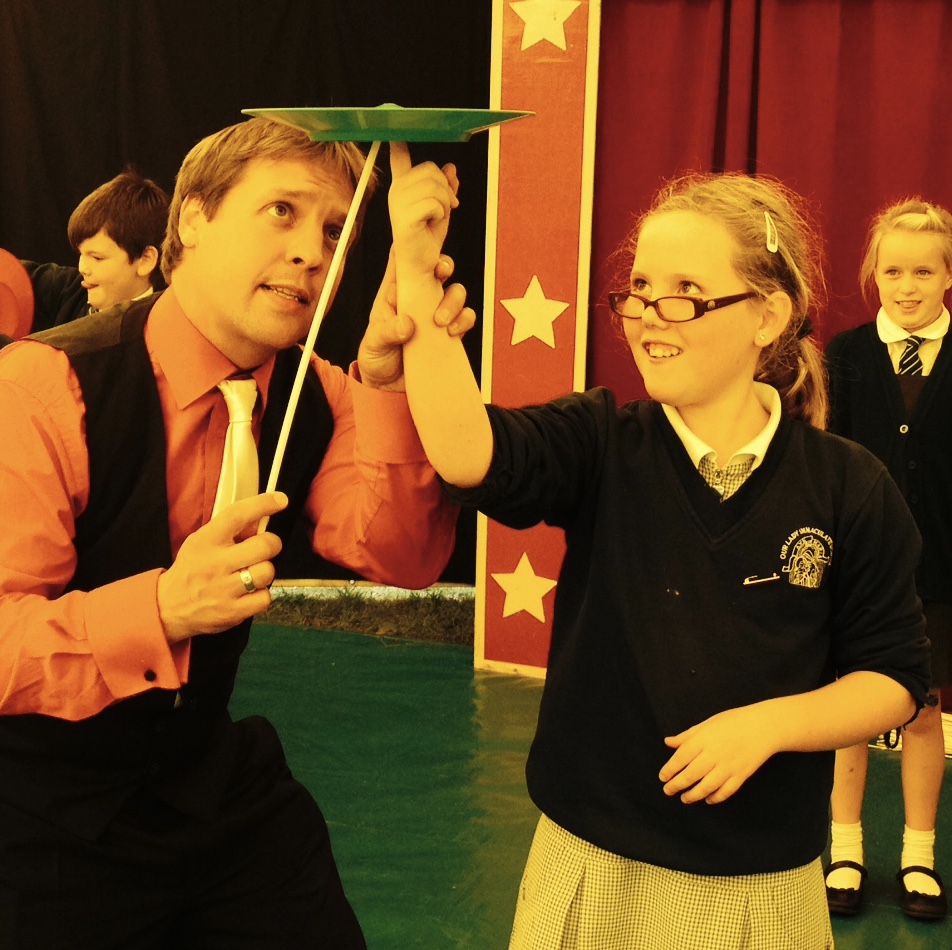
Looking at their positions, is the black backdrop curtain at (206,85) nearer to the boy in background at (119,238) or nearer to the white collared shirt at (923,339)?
the boy in background at (119,238)

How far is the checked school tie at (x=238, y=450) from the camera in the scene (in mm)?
1648

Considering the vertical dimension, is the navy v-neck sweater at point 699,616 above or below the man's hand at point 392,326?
below

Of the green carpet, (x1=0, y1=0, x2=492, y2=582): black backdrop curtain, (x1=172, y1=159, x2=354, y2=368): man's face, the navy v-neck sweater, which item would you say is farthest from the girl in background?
(x1=0, y1=0, x2=492, y2=582): black backdrop curtain

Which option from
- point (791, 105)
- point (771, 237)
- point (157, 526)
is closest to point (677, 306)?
point (771, 237)

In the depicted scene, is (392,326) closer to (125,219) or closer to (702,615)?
(702,615)

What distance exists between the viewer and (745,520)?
1684mm

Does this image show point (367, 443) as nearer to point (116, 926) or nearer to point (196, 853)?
point (196, 853)

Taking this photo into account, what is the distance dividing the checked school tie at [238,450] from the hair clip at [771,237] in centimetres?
73

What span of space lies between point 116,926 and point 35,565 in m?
A: 0.49

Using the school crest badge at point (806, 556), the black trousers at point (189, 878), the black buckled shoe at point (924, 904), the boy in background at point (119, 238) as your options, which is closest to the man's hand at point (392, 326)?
the school crest badge at point (806, 556)

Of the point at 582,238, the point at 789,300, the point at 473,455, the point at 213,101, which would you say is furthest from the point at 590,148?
the point at 473,455

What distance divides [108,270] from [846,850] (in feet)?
8.18

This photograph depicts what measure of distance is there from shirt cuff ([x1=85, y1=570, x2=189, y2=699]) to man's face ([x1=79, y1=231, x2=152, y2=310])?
234cm

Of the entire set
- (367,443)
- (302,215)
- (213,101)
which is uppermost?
(213,101)
